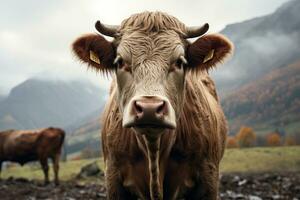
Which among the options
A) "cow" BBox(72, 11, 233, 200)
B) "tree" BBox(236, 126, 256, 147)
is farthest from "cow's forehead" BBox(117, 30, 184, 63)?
"tree" BBox(236, 126, 256, 147)

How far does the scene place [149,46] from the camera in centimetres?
459

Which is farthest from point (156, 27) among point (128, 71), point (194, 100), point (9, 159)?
Result: point (9, 159)

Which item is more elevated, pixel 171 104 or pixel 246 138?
pixel 171 104

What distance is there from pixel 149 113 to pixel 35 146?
21.4 m

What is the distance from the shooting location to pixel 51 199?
41.8ft

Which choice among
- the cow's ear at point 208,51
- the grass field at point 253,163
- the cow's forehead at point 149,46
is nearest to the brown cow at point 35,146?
the grass field at point 253,163

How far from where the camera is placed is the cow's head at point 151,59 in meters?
3.91

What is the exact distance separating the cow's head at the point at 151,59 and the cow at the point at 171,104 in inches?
0.5

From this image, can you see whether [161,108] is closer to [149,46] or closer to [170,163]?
[149,46]

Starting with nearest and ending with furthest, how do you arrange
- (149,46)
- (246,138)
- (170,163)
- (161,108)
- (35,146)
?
(161,108)
(149,46)
(170,163)
(35,146)
(246,138)

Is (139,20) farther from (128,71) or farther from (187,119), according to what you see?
(187,119)

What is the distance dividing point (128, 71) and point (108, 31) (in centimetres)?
91

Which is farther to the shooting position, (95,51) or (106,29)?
(95,51)

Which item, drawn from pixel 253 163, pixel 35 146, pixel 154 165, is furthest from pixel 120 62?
pixel 253 163
